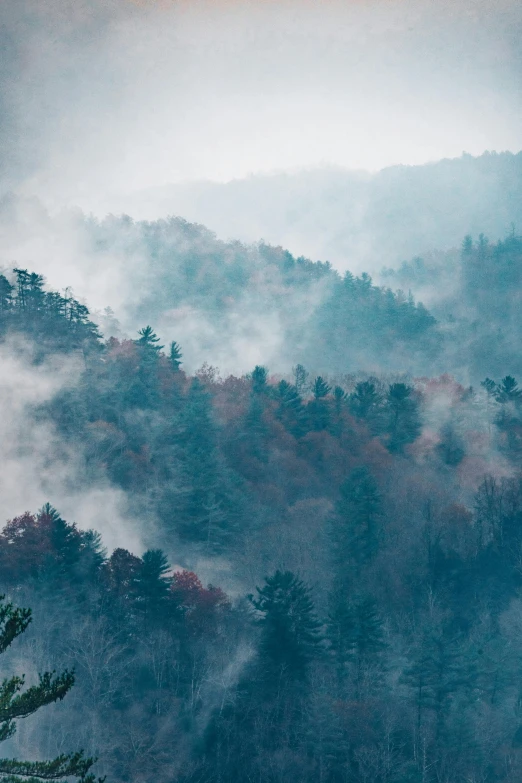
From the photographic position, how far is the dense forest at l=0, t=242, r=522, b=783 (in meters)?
30.9

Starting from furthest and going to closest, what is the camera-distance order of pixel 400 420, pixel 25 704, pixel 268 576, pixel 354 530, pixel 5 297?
pixel 400 420, pixel 5 297, pixel 354 530, pixel 268 576, pixel 25 704

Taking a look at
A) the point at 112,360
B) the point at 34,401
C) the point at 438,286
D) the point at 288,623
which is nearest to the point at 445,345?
the point at 438,286

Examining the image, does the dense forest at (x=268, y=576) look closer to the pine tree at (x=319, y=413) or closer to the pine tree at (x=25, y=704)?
the pine tree at (x=319, y=413)

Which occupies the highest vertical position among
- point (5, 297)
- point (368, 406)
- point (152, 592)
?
point (5, 297)

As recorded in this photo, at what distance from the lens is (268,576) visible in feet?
141

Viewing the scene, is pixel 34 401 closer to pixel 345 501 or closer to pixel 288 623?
pixel 345 501

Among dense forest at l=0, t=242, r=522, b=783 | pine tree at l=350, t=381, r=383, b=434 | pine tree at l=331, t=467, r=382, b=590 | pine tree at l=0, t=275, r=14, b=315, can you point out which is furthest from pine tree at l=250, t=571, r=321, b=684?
pine tree at l=0, t=275, r=14, b=315

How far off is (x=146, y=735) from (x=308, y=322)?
293ft

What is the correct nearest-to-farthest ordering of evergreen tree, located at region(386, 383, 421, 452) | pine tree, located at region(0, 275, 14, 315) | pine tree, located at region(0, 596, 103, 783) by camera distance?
pine tree, located at region(0, 596, 103, 783) < pine tree, located at region(0, 275, 14, 315) < evergreen tree, located at region(386, 383, 421, 452)

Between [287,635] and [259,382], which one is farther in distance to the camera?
[259,382]

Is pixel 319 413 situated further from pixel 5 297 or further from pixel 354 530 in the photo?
pixel 5 297

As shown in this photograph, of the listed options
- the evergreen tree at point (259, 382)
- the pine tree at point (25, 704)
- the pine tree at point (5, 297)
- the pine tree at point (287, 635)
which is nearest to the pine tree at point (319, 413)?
the evergreen tree at point (259, 382)

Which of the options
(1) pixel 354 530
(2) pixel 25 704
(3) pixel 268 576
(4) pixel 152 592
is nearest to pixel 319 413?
(1) pixel 354 530

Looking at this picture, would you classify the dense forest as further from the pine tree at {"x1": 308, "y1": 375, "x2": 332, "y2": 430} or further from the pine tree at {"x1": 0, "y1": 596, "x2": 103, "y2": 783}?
the pine tree at {"x1": 0, "y1": 596, "x2": 103, "y2": 783}
